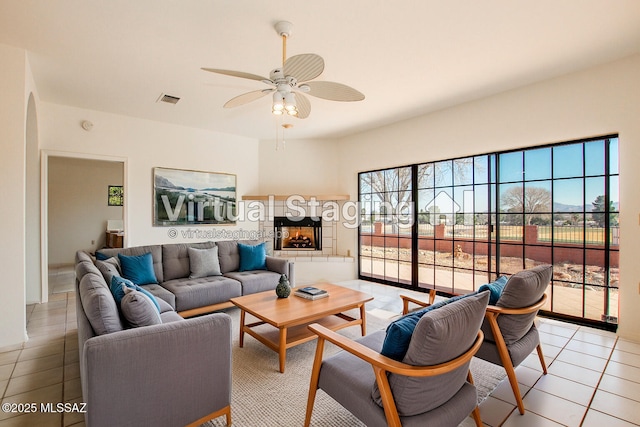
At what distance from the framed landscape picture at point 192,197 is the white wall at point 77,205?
3244 mm

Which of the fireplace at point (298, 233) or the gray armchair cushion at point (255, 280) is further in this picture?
the fireplace at point (298, 233)

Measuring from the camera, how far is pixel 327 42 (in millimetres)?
2582

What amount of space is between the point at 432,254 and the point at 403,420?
353cm

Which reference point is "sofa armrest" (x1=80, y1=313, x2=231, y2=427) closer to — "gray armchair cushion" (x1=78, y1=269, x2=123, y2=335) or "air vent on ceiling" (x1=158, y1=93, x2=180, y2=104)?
"gray armchair cushion" (x1=78, y1=269, x2=123, y2=335)

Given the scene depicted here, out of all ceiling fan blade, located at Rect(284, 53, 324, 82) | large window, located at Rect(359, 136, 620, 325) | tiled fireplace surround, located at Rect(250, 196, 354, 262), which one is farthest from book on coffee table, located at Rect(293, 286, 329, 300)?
tiled fireplace surround, located at Rect(250, 196, 354, 262)

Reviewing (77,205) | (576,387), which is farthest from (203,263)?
(77,205)

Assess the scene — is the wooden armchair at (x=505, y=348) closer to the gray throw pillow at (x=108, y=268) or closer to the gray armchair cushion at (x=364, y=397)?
the gray armchair cushion at (x=364, y=397)

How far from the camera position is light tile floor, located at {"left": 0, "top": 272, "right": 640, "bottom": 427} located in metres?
1.81

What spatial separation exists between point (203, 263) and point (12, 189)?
1898mm

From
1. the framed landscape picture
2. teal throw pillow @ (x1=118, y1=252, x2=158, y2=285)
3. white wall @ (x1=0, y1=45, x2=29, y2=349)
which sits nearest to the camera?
white wall @ (x1=0, y1=45, x2=29, y2=349)

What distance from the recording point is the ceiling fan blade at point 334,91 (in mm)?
2293

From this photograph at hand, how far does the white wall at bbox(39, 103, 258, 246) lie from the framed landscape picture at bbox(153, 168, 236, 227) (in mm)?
97

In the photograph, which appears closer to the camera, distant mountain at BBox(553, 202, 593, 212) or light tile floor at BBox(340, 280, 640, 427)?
light tile floor at BBox(340, 280, 640, 427)

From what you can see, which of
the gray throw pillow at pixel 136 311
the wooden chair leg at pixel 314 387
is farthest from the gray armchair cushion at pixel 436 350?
the gray throw pillow at pixel 136 311
